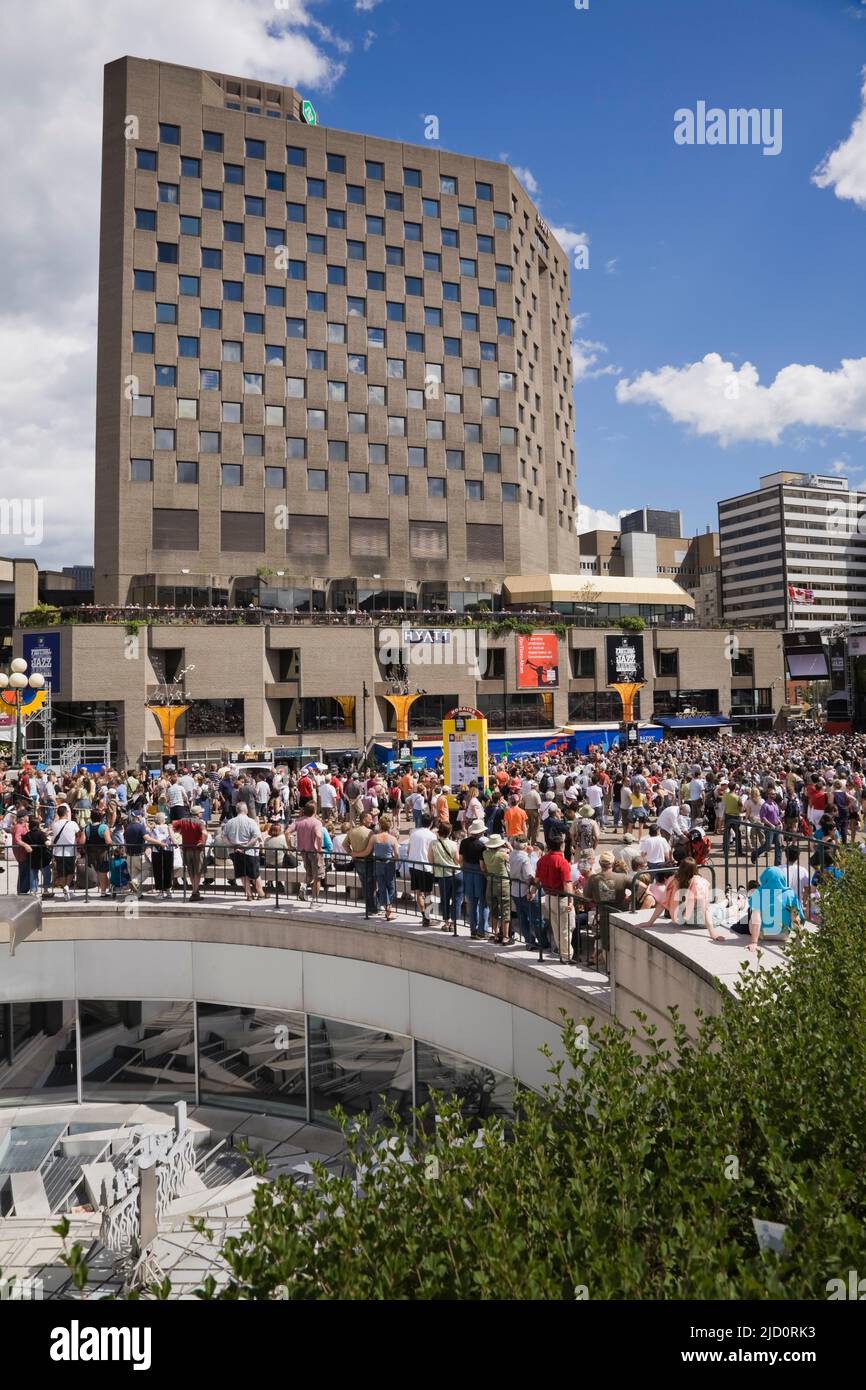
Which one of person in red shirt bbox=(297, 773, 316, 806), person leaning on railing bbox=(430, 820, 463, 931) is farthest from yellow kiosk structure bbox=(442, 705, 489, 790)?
person leaning on railing bbox=(430, 820, 463, 931)

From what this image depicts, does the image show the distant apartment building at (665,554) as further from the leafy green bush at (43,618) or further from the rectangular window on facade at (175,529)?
the leafy green bush at (43,618)

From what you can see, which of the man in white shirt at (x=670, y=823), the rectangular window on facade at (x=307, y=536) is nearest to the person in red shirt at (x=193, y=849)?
the man in white shirt at (x=670, y=823)

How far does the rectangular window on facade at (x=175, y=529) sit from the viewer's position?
52531 millimetres

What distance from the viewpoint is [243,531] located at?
54.3m

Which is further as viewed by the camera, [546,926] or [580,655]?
[580,655]

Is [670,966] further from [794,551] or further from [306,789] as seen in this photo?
[794,551]

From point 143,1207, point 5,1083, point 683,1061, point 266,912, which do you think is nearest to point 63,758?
point 5,1083

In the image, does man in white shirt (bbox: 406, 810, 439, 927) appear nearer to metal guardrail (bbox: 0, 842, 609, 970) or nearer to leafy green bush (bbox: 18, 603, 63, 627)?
metal guardrail (bbox: 0, 842, 609, 970)

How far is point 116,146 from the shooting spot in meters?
52.8

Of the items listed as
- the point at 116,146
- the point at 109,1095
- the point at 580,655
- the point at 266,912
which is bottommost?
the point at 109,1095

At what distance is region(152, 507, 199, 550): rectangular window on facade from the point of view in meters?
52.5

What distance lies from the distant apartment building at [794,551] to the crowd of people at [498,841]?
138m

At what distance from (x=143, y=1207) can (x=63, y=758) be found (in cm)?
2883
